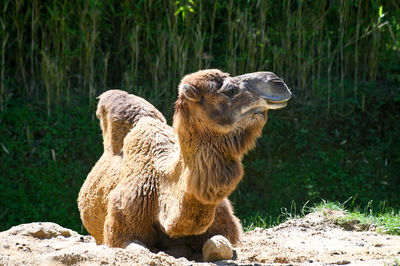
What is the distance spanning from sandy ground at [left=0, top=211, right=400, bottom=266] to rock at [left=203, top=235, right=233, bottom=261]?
99 millimetres

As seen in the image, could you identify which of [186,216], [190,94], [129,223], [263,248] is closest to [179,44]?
[263,248]

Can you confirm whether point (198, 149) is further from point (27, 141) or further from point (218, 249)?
point (27, 141)

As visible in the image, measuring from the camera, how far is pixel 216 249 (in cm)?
408

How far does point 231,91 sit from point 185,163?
56cm

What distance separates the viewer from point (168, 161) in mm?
4379

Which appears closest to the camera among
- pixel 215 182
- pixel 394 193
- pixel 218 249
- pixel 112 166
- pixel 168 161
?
pixel 215 182

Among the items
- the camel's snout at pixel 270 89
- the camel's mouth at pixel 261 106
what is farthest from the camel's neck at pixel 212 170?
the camel's snout at pixel 270 89

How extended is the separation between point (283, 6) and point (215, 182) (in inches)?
251

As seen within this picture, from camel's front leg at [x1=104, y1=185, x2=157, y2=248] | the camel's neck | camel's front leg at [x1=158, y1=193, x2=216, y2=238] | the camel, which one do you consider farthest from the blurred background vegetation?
the camel's neck

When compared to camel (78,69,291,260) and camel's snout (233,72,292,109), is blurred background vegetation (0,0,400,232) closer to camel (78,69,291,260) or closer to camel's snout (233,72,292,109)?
camel (78,69,291,260)

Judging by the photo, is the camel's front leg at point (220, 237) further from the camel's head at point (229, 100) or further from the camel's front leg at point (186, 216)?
the camel's head at point (229, 100)

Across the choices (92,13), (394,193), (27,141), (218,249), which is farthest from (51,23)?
(218,249)

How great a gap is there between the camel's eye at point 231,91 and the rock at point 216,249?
1.00 metres

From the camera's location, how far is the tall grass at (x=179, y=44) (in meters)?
9.34
